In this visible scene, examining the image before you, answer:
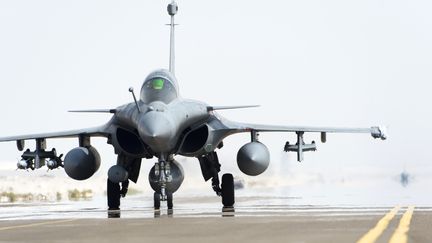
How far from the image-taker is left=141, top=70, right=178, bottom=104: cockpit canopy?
23734mm

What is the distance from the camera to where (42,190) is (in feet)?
148

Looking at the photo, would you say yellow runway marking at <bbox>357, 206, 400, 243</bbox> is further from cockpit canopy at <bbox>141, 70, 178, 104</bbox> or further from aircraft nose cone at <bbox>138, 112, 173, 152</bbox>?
cockpit canopy at <bbox>141, 70, 178, 104</bbox>

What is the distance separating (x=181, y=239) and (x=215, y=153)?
15622mm

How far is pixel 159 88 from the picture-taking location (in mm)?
23938


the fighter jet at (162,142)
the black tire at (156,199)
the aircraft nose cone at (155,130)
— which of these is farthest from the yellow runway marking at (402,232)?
the black tire at (156,199)

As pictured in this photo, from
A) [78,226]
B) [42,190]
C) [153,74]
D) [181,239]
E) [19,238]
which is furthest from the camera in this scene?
[42,190]

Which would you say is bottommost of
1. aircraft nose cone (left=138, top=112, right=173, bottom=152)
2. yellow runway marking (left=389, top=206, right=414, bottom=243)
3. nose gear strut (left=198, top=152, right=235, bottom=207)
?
yellow runway marking (left=389, top=206, right=414, bottom=243)

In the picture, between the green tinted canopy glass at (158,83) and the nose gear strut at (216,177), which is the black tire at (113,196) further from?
the green tinted canopy glass at (158,83)

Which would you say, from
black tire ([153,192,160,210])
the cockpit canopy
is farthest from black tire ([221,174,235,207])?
Answer: the cockpit canopy

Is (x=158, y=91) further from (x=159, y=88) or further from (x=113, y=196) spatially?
(x=113, y=196)

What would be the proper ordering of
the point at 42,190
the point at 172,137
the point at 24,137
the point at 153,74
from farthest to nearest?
the point at 42,190 → the point at 24,137 → the point at 153,74 → the point at 172,137

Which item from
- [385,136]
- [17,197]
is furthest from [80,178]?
[17,197]

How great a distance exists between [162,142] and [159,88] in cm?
219

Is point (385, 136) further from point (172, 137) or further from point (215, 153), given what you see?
point (172, 137)
